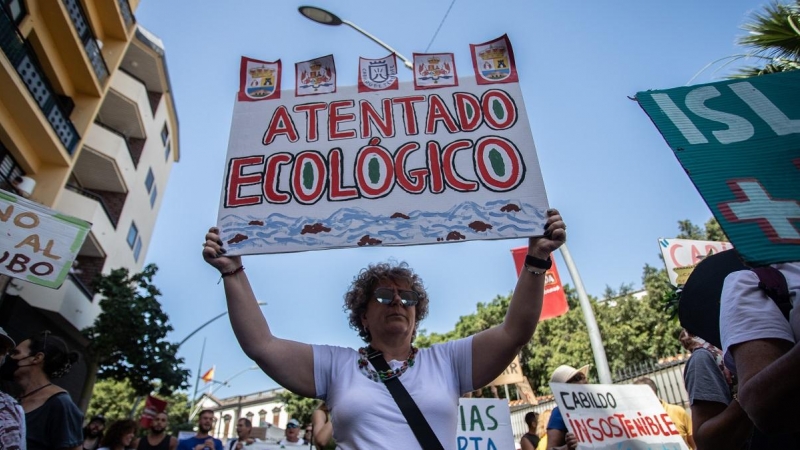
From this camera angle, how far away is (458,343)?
7.73ft

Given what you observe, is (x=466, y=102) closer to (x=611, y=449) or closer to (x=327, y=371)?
(x=327, y=371)

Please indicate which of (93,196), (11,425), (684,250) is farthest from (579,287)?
(93,196)

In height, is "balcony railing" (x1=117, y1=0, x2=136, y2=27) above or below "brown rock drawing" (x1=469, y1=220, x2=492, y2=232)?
above

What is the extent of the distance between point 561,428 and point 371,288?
3.07 m

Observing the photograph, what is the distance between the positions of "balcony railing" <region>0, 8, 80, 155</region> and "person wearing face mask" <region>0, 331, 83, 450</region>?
8408 mm

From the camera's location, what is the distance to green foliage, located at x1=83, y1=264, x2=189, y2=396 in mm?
12359

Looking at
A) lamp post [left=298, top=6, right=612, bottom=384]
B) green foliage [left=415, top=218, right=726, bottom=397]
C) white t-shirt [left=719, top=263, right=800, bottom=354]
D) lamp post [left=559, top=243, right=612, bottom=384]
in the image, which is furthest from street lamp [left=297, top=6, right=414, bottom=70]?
green foliage [left=415, top=218, right=726, bottom=397]

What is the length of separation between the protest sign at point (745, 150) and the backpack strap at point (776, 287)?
0.60ft

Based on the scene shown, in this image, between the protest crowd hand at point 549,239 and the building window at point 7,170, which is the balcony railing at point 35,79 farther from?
the protest crowd hand at point 549,239

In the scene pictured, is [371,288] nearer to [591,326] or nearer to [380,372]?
[380,372]

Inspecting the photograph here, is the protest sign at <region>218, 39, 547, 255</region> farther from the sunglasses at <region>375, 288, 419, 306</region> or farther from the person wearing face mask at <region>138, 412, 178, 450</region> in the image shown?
the person wearing face mask at <region>138, 412, 178, 450</region>

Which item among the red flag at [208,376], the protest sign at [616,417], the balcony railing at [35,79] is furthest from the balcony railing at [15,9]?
the red flag at [208,376]

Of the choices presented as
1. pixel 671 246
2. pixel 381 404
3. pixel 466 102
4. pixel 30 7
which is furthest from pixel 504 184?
pixel 30 7

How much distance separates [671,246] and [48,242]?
254 inches
